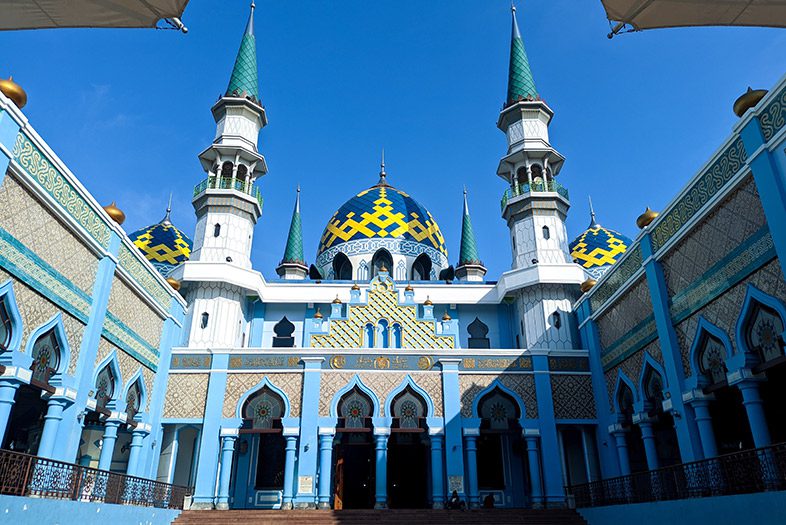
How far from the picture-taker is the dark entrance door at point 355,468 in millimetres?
15859

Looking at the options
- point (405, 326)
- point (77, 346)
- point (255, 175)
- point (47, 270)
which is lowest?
point (77, 346)

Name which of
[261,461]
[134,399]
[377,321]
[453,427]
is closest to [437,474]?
[453,427]

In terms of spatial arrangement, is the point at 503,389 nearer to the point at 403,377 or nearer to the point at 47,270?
the point at 403,377

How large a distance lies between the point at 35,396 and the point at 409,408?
8.33 m

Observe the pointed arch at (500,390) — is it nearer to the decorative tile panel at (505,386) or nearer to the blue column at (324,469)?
the decorative tile panel at (505,386)

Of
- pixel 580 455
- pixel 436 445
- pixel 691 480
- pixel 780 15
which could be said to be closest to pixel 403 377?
pixel 436 445

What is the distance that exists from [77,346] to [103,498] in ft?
8.45

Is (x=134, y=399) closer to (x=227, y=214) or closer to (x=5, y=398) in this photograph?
(x=5, y=398)

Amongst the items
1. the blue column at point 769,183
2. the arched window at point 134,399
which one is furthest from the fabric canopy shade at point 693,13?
the arched window at point 134,399

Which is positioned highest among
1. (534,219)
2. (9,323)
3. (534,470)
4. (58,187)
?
(534,219)

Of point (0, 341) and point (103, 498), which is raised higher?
point (0, 341)

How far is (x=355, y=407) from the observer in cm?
1486

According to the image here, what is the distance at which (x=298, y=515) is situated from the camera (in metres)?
12.6

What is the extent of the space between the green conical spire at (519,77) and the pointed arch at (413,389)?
35.9ft
